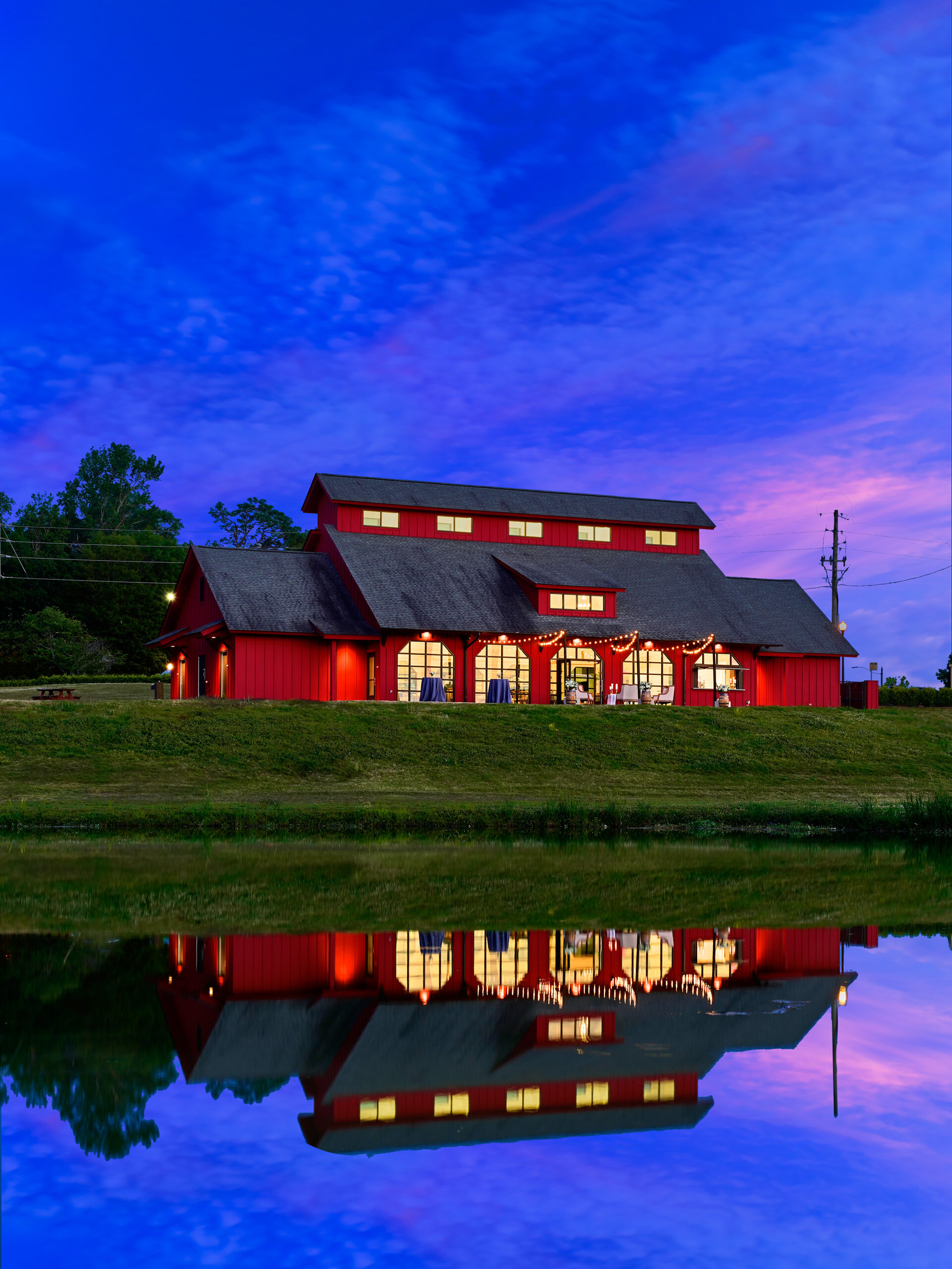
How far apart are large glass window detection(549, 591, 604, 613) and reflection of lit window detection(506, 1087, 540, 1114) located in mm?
36739

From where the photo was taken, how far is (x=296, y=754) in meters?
31.5

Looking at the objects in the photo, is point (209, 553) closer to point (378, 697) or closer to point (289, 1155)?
point (378, 697)

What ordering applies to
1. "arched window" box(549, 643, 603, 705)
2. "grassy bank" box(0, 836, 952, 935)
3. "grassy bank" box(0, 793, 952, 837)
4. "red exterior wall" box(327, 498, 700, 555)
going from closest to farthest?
1. "grassy bank" box(0, 836, 952, 935)
2. "grassy bank" box(0, 793, 952, 837)
3. "arched window" box(549, 643, 603, 705)
4. "red exterior wall" box(327, 498, 700, 555)

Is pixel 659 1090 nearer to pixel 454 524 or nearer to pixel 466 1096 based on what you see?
pixel 466 1096

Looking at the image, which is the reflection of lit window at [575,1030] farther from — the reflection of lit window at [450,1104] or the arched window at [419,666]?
the arched window at [419,666]

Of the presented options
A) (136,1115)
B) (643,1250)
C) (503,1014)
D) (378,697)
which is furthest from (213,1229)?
(378,697)

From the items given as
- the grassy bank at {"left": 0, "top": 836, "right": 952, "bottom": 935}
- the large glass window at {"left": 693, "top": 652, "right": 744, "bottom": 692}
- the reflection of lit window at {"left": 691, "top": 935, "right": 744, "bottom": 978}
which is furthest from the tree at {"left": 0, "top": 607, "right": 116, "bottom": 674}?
the reflection of lit window at {"left": 691, "top": 935, "right": 744, "bottom": 978}

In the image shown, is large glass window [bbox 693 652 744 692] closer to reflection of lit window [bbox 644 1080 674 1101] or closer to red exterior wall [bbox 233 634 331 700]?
red exterior wall [bbox 233 634 331 700]

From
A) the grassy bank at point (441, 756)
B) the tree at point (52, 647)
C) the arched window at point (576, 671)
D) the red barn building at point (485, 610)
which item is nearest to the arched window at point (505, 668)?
the red barn building at point (485, 610)

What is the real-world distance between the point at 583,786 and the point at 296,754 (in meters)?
7.70

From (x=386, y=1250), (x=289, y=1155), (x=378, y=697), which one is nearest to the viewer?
(x=386, y=1250)

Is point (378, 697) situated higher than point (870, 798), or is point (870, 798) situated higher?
point (378, 697)

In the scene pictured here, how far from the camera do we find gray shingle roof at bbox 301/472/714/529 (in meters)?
46.8

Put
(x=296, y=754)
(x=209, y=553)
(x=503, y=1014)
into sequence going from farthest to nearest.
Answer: (x=209, y=553), (x=296, y=754), (x=503, y=1014)
